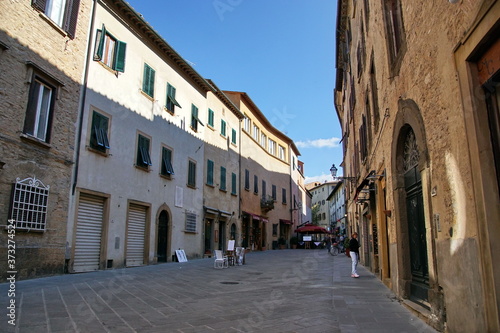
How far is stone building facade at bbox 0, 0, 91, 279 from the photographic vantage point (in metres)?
9.17

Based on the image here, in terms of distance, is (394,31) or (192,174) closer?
(394,31)

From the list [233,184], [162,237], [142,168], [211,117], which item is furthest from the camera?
[233,184]

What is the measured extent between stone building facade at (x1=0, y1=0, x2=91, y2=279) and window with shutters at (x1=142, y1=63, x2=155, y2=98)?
3898 millimetres

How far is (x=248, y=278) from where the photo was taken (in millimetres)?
10898

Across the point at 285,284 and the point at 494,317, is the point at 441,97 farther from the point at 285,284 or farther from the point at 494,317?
the point at 285,284

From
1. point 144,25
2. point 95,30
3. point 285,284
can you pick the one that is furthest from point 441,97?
point 144,25

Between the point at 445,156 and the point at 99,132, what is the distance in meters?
11.3

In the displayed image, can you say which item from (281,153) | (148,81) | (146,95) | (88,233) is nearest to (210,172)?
(146,95)

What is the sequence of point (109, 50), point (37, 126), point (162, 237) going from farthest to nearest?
point (162, 237), point (109, 50), point (37, 126)

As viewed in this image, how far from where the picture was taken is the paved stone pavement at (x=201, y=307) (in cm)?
482

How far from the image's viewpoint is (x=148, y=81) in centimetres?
1605

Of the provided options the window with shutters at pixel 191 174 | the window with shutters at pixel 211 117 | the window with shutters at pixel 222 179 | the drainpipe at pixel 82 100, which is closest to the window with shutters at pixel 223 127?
the window with shutters at pixel 211 117

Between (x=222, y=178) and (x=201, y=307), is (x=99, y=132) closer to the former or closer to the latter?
(x=201, y=307)

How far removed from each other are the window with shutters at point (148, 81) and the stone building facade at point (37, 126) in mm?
3898
